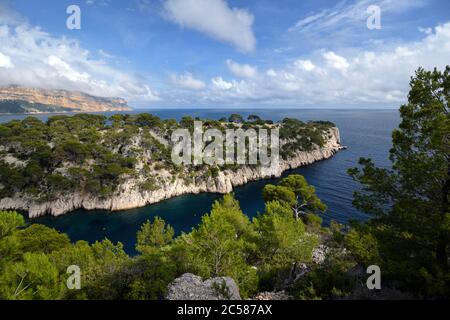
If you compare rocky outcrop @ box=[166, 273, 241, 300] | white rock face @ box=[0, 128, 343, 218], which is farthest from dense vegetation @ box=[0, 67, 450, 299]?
white rock face @ box=[0, 128, 343, 218]

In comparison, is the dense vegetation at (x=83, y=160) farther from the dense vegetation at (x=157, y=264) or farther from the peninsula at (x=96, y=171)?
the dense vegetation at (x=157, y=264)

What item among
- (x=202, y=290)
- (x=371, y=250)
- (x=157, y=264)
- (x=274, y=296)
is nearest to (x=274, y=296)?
(x=274, y=296)

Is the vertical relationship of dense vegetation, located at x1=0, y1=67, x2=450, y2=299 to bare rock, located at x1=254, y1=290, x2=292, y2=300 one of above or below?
above

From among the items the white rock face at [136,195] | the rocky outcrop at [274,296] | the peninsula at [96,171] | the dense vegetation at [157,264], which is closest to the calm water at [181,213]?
the white rock face at [136,195]

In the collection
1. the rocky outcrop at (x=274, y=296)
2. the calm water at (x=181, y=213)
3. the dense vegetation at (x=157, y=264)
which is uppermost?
the dense vegetation at (x=157, y=264)

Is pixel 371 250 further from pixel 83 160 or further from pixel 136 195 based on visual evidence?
pixel 83 160

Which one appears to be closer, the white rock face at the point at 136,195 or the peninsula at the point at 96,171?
the white rock face at the point at 136,195

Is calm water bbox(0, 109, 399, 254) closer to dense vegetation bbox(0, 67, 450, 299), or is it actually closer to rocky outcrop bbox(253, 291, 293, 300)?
dense vegetation bbox(0, 67, 450, 299)
